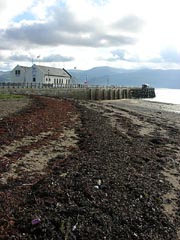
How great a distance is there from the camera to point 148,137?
61.7ft

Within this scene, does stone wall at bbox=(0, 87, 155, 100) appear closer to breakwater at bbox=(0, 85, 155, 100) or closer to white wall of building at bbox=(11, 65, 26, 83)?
breakwater at bbox=(0, 85, 155, 100)

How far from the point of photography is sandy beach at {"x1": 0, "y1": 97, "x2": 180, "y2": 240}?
7105mm

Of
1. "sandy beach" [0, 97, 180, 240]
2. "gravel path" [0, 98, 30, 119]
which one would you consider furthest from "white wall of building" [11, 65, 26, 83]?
"sandy beach" [0, 97, 180, 240]

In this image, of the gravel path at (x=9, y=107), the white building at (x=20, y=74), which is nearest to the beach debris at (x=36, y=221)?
the gravel path at (x=9, y=107)

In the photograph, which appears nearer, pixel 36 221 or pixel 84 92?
pixel 36 221

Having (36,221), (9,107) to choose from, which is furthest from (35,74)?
(36,221)

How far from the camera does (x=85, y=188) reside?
28.9 ft

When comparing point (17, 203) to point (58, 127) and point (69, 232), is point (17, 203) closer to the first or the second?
point (69, 232)

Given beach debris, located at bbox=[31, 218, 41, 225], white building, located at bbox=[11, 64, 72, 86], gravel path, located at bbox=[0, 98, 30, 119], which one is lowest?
beach debris, located at bbox=[31, 218, 41, 225]

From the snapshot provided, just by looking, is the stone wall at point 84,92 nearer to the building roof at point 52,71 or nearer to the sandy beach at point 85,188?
the building roof at point 52,71

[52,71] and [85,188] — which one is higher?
[52,71]

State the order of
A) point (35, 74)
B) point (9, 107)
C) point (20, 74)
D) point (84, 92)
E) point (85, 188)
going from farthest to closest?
point (20, 74) < point (35, 74) < point (84, 92) < point (9, 107) < point (85, 188)

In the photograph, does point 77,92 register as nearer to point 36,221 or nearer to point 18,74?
point 18,74

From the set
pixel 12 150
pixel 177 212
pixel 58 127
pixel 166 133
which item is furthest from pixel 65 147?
pixel 166 133
